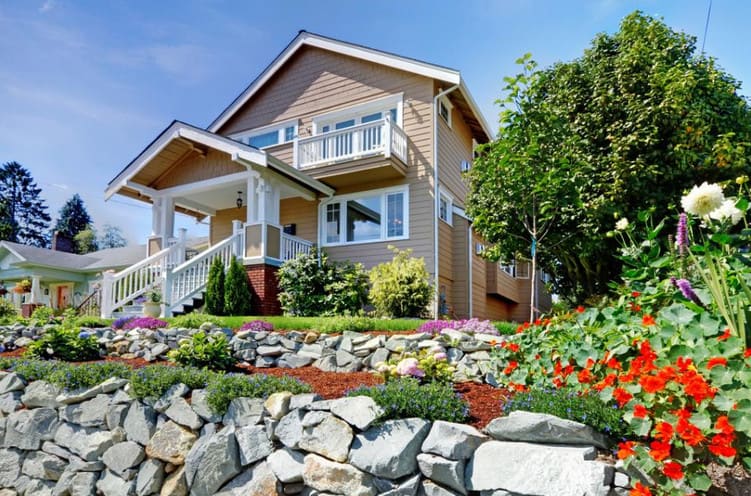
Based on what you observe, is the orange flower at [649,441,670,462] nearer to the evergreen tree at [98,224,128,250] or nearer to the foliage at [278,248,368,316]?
Answer: the foliage at [278,248,368,316]

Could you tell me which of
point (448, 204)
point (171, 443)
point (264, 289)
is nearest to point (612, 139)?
point (448, 204)

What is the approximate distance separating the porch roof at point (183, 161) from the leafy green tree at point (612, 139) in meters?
4.30

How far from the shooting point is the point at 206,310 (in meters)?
9.36

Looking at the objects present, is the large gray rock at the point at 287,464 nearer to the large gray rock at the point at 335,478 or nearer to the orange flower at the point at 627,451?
the large gray rock at the point at 335,478

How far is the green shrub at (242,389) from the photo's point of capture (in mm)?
4008

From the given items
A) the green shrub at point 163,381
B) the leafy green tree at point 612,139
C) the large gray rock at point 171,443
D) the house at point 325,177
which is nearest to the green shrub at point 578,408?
the large gray rock at point 171,443

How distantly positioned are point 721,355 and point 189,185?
1086 cm

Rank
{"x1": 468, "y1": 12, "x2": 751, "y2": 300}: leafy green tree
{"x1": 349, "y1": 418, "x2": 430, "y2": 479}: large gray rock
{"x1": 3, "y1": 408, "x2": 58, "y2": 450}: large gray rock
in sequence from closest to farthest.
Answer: {"x1": 349, "y1": 418, "x2": 430, "y2": 479}: large gray rock → {"x1": 3, "y1": 408, "x2": 58, "y2": 450}: large gray rock → {"x1": 468, "y1": 12, "x2": 751, "y2": 300}: leafy green tree

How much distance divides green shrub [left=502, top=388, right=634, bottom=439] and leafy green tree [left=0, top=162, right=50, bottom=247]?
5315 centimetres

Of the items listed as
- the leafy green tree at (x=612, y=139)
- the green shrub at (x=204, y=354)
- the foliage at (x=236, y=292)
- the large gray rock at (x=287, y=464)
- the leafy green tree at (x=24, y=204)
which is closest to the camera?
the large gray rock at (x=287, y=464)

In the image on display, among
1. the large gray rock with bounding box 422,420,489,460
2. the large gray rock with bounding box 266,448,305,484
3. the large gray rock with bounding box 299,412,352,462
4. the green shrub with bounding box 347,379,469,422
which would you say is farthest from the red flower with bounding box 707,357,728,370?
the large gray rock with bounding box 266,448,305,484

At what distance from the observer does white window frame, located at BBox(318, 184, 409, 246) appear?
35.6 ft

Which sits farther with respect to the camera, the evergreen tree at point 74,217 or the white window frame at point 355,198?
the evergreen tree at point 74,217

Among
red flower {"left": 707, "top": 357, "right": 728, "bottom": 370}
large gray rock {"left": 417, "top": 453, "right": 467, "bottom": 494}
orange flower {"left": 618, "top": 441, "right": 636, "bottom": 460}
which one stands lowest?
large gray rock {"left": 417, "top": 453, "right": 467, "bottom": 494}
